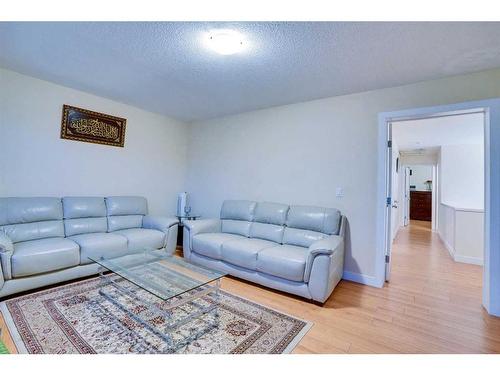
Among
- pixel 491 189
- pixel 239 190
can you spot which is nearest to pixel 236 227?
pixel 239 190

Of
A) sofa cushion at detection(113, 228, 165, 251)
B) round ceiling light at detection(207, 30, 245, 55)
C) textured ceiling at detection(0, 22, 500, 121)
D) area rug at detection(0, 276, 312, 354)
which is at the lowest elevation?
area rug at detection(0, 276, 312, 354)

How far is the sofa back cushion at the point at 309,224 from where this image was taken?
285 centimetres

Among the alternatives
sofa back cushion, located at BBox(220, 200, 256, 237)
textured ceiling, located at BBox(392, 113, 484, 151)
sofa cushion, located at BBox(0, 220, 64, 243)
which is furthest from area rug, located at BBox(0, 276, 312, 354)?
textured ceiling, located at BBox(392, 113, 484, 151)

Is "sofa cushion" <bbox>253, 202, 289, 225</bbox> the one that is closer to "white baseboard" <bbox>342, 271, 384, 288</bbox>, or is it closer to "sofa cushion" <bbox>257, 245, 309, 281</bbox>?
"sofa cushion" <bbox>257, 245, 309, 281</bbox>

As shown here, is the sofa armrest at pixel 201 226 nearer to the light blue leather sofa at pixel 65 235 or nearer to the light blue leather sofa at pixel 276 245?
the light blue leather sofa at pixel 276 245

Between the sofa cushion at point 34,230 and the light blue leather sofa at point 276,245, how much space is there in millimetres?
1494

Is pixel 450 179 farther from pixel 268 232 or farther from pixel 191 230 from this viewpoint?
pixel 191 230

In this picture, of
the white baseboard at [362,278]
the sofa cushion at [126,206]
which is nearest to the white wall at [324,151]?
the white baseboard at [362,278]

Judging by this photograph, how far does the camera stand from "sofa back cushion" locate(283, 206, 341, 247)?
112 inches

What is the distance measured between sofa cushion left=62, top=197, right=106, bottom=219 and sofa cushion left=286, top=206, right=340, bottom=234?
8.43 ft

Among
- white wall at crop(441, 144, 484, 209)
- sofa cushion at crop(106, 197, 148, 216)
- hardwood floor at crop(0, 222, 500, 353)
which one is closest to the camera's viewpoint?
hardwood floor at crop(0, 222, 500, 353)

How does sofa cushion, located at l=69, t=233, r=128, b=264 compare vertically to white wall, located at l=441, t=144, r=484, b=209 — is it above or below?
below

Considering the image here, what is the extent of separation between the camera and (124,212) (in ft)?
11.6
